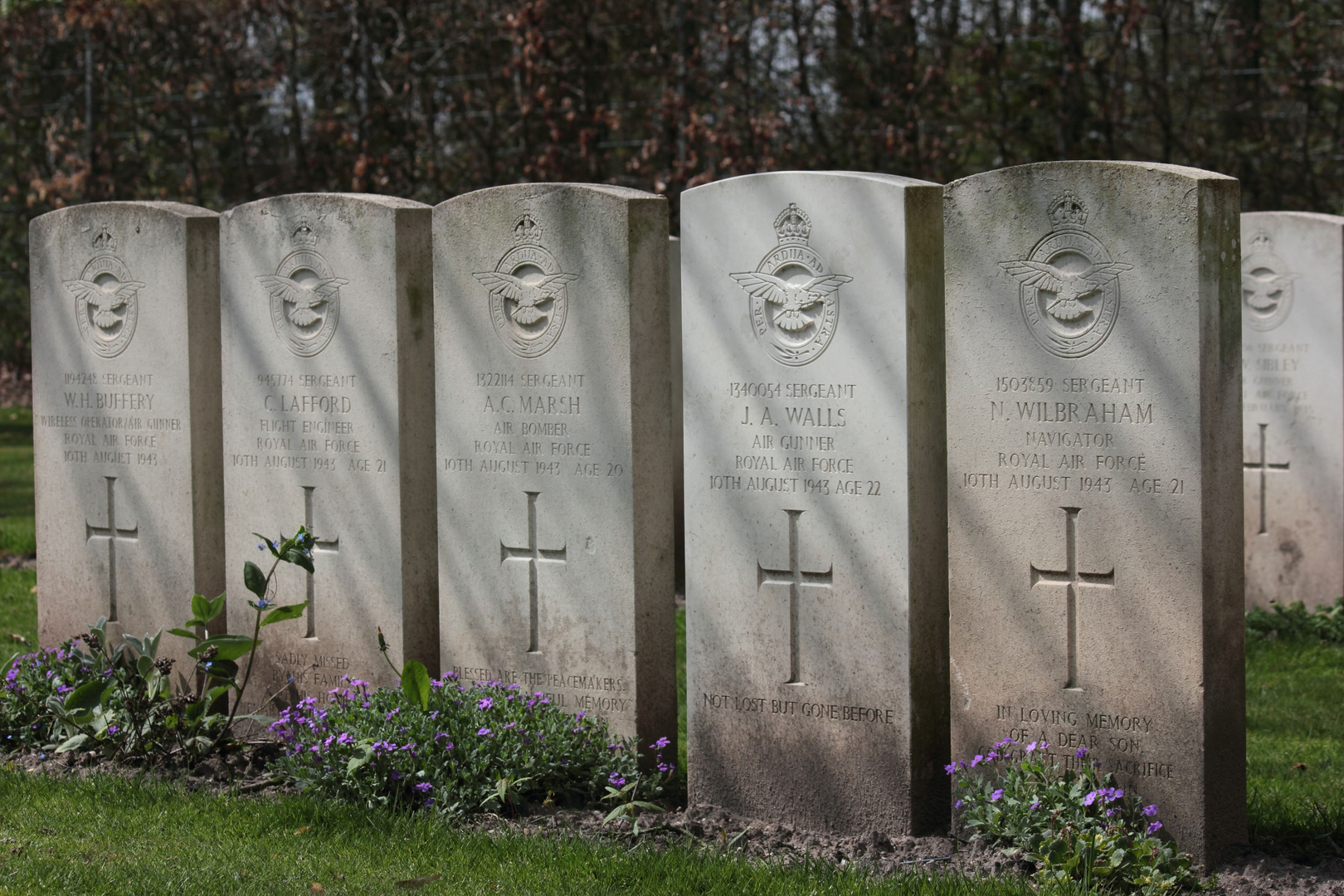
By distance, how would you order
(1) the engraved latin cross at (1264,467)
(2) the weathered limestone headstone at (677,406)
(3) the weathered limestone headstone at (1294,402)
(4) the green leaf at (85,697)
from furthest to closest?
(2) the weathered limestone headstone at (677,406) < (1) the engraved latin cross at (1264,467) < (3) the weathered limestone headstone at (1294,402) < (4) the green leaf at (85,697)

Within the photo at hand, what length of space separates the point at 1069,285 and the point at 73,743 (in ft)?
12.5

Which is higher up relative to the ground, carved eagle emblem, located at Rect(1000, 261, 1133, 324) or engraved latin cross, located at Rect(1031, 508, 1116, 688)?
carved eagle emblem, located at Rect(1000, 261, 1133, 324)

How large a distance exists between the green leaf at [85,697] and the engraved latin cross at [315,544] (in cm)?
79

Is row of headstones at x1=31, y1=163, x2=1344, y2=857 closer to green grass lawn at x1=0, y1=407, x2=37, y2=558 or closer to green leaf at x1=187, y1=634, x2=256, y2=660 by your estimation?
green leaf at x1=187, y1=634, x2=256, y2=660

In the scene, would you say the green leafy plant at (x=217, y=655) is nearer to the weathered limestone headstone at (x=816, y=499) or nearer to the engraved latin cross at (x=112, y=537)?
the engraved latin cross at (x=112, y=537)

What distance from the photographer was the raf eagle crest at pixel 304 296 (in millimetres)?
5414

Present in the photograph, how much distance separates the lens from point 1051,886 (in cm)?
366

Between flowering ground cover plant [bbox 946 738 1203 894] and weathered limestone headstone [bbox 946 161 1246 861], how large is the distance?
0.08m

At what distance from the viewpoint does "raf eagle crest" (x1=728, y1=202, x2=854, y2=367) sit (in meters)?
4.46

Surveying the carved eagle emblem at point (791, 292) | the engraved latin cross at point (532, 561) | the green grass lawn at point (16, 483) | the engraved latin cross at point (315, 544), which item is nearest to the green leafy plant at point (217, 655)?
the engraved latin cross at point (315, 544)

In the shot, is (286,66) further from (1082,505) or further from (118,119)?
(1082,505)

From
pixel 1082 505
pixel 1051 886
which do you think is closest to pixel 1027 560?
pixel 1082 505

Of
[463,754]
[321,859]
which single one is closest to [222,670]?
[463,754]

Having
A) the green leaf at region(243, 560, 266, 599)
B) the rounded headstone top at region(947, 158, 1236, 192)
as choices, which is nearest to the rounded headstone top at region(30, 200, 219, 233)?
the green leaf at region(243, 560, 266, 599)
